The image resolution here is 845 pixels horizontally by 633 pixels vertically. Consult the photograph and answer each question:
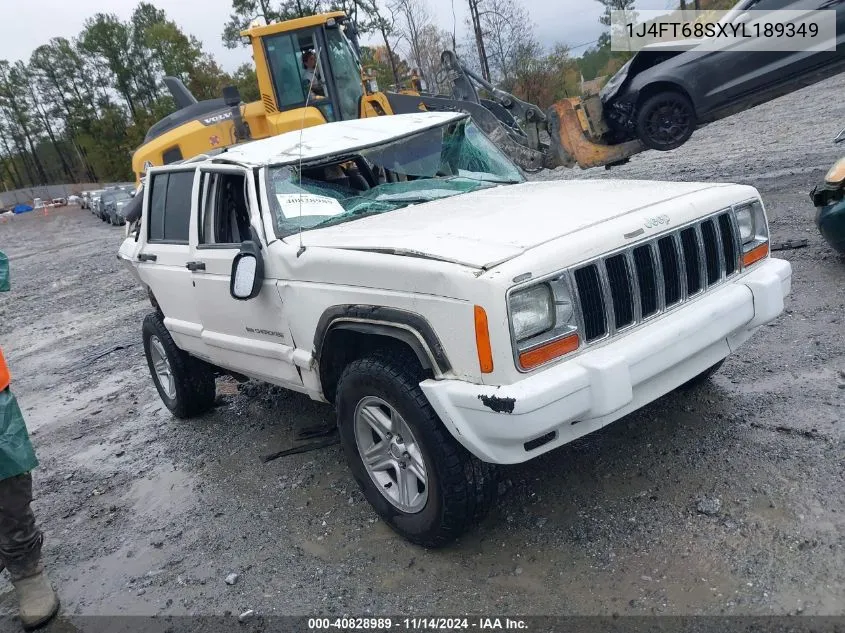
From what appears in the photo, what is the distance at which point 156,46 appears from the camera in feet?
197

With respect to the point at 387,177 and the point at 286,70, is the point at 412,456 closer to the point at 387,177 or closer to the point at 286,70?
the point at 387,177

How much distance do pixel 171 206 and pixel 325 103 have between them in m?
6.02

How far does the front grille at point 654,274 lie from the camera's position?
2.84 m

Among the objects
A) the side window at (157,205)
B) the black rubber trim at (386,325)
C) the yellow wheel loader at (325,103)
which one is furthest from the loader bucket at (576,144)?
the black rubber trim at (386,325)

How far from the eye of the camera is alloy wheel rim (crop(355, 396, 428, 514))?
3193 millimetres

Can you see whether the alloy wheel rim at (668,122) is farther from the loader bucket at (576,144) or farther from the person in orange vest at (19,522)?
the person in orange vest at (19,522)

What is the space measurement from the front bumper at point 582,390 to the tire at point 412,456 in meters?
0.17

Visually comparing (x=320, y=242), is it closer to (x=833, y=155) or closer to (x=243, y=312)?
(x=243, y=312)

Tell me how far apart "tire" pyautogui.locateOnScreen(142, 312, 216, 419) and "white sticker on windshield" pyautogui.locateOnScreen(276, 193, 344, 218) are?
197 cm

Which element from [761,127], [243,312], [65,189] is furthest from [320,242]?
[65,189]

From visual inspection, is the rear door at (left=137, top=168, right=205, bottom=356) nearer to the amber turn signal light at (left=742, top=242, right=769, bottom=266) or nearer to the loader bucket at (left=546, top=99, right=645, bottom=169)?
the amber turn signal light at (left=742, top=242, right=769, bottom=266)

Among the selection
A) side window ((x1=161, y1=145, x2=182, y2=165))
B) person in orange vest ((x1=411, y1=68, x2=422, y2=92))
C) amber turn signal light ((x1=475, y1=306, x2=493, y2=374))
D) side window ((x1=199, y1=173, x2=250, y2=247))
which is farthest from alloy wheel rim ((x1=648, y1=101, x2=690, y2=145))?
side window ((x1=161, y1=145, x2=182, y2=165))

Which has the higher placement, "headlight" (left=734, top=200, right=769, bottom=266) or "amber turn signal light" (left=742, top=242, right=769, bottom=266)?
"headlight" (left=734, top=200, right=769, bottom=266)

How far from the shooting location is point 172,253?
4.84 m
